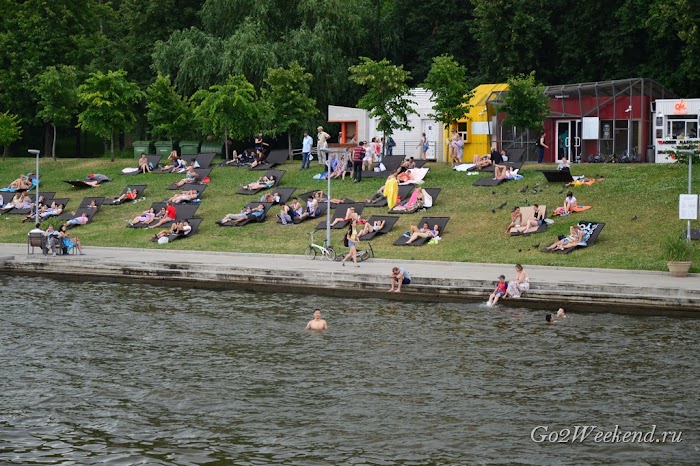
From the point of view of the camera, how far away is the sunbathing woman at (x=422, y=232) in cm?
3256

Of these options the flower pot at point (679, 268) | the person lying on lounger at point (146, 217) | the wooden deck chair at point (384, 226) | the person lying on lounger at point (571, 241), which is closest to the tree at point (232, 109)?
the person lying on lounger at point (146, 217)

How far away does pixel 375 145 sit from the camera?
46375 mm

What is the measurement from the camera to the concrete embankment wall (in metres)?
24.0

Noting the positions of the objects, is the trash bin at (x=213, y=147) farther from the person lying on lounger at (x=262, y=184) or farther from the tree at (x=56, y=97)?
the person lying on lounger at (x=262, y=184)

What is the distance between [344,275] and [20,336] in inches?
335

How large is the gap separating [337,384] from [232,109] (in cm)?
3204

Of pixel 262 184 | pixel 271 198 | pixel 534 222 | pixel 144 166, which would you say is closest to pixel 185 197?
pixel 262 184

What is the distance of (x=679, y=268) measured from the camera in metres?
26.0

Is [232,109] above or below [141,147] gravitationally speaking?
A: above

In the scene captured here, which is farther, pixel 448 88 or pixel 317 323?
pixel 448 88

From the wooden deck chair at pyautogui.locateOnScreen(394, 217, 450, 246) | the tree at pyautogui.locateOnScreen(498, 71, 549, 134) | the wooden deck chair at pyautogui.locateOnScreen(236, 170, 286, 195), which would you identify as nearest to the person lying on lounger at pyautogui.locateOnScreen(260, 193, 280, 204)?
the wooden deck chair at pyautogui.locateOnScreen(236, 170, 286, 195)

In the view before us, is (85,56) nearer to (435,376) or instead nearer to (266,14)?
(266,14)

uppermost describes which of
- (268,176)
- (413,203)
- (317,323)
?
(268,176)

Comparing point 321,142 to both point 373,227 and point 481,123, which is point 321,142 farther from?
point 481,123
